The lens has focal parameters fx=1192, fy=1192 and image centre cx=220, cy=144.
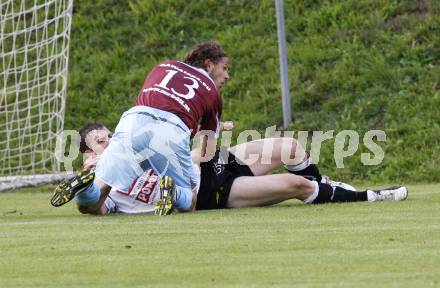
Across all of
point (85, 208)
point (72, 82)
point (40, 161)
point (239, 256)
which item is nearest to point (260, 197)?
point (85, 208)

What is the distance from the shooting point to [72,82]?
53.6 feet

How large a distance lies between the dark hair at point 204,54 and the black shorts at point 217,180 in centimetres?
73

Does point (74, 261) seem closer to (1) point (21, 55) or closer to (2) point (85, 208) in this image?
(2) point (85, 208)

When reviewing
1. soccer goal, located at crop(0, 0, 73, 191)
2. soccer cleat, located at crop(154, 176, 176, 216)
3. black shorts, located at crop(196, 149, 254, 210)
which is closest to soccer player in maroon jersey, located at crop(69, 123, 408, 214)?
black shorts, located at crop(196, 149, 254, 210)

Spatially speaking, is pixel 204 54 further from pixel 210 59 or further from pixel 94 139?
pixel 94 139

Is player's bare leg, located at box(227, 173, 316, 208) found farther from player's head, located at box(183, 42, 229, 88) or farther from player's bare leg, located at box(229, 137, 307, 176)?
player's head, located at box(183, 42, 229, 88)

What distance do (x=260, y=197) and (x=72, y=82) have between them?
773 centimetres

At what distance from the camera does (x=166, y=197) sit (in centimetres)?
845

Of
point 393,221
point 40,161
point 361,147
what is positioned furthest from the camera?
point 40,161

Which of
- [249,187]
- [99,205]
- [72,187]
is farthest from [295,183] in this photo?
[72,187]

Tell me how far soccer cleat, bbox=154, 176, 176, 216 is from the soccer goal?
17.8 feet

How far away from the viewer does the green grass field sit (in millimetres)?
5125

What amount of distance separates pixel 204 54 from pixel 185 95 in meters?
0.44

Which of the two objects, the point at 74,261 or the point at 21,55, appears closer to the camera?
the point at 74,261
